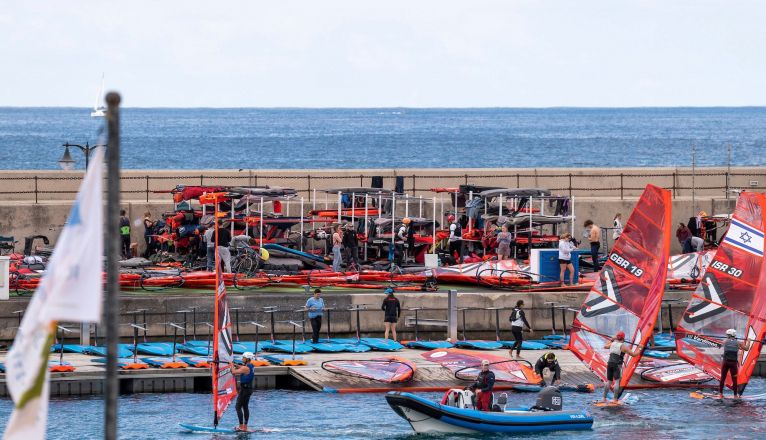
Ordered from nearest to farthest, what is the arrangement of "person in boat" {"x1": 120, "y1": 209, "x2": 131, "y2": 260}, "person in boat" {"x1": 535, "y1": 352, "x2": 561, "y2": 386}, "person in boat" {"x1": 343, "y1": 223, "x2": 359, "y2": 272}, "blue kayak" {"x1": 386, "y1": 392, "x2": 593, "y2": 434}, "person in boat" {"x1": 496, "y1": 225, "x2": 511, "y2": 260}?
"blue kayak" {"x1": 386, "y1": 392, "x2": 593, "y2": 434}
"person in boat" {"x1": 535, "y1": 352, "x2": 561, "y2": 386}
"person in boat" {"x1": 496, "y1": 225, "x2": 511, "y2": 260}
"person in boat" {"x1": 343, "y1": 223, "x2": 359, "y2": 272}
"person in boat" {"x1": 120, "y1": 209, "x2": 131, "y2": 260}

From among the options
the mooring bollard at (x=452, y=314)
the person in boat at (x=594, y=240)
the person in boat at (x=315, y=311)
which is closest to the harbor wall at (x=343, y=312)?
the mooring bollard at (x=452, y=314)

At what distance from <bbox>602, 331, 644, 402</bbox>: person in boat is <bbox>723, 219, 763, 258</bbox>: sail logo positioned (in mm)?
3820

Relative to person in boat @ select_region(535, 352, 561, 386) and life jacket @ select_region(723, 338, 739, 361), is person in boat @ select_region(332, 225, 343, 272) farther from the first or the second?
life jacket @ select_region(723, 338, 739, 361)

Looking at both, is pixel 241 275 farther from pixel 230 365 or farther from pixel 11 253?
pixel 230 365

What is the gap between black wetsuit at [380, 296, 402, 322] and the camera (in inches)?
1367

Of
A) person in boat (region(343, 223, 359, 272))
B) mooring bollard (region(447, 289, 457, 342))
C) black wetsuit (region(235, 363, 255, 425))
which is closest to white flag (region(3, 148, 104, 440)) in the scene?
black wetsuit (region(235, 363, 255, 425))

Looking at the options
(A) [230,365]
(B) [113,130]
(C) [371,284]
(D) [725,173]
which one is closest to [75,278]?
(B) [113,130]

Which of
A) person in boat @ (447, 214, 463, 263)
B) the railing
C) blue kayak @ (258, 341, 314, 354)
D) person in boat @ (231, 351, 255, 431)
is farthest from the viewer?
the railing

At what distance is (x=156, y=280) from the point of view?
3734 cm

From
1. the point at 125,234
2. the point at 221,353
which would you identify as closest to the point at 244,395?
the point at 221,353

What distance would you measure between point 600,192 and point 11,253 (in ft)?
64.1

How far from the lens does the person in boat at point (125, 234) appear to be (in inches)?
1657

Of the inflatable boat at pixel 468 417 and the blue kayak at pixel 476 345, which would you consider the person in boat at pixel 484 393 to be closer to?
the inflatable boat at pixel 468 417

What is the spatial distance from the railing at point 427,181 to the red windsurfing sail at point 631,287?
1494 centimetres
